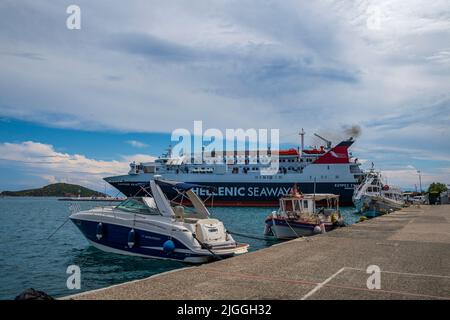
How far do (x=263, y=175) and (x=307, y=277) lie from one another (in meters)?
54.7

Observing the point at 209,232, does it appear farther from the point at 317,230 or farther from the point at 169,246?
the point at 317,230

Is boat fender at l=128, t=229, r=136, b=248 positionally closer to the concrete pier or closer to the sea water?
the sea water

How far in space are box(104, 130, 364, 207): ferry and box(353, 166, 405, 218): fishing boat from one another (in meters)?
5.29

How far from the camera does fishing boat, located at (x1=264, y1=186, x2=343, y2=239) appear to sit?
20.0 meters

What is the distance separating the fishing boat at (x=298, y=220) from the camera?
20.0m

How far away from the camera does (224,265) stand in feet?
29.2

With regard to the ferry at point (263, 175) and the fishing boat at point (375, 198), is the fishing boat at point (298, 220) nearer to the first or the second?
the fishing boat at point (375, 198)

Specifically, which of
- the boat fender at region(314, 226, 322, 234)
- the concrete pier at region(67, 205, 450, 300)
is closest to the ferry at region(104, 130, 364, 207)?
the boat fender at region(314, 226, 322, 234)

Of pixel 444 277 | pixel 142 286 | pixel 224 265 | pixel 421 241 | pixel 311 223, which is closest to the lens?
pixel 142 286

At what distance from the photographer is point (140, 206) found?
1405cm
